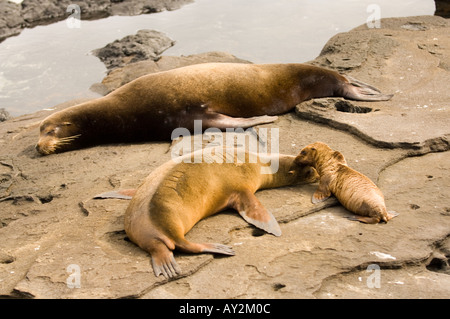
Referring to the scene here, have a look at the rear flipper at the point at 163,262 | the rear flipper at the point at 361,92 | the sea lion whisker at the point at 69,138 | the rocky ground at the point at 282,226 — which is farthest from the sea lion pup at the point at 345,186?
the sea lion whisker at the point at 69,138

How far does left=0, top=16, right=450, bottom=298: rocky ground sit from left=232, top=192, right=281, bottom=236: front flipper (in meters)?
0.07

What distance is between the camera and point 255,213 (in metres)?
4.73

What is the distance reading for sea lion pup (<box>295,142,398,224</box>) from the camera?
4688 mm

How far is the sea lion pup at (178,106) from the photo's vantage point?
6.97 meters

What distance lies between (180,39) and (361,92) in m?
5.47

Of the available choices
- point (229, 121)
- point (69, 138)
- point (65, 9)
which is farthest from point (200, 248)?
point (65, 9)

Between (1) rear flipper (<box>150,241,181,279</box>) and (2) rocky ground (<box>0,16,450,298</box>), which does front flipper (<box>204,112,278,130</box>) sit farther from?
(1) rear flipper (<box>150,241,181,279</box>)

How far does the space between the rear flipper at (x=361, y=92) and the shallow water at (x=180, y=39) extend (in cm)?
310

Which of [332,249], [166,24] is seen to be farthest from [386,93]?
[166,24]

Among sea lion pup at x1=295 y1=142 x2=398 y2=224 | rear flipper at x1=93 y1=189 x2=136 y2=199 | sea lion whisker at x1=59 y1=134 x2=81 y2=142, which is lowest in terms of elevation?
sea lion whisker at x1=59 y1=134 x2=81 y2=142

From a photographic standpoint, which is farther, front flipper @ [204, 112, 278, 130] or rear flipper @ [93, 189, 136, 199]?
front flipper @ [204, 112, 278, 130]

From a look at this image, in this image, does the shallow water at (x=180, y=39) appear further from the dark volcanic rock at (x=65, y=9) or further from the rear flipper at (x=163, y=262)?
the rear flipper at (x=163, y=262)

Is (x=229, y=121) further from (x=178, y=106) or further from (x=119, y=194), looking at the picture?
(x=119, y=194)

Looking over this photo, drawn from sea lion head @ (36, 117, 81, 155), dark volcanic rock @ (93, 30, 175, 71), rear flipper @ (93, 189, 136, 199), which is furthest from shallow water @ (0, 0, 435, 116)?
rear flipper @ (93, 189, 136, 199)
